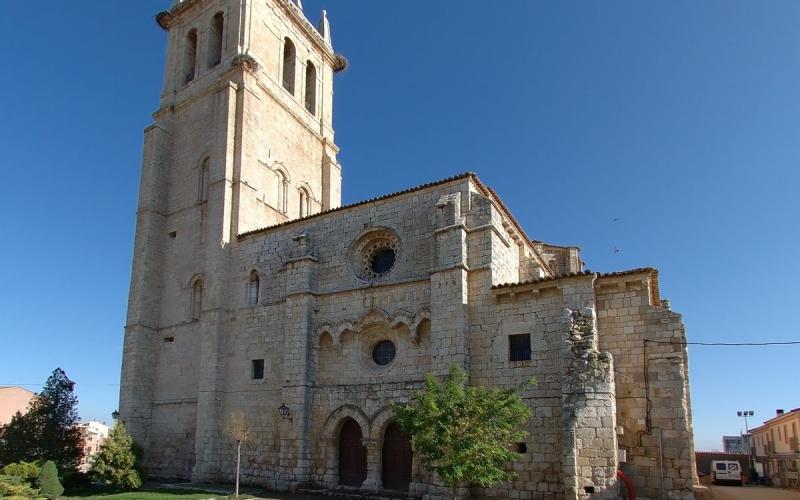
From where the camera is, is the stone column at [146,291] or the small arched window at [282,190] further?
the small arched window at [282,190]

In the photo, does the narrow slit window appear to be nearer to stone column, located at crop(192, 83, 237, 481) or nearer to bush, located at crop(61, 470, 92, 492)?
stone column, located at crop(192, 83, 237, 481)

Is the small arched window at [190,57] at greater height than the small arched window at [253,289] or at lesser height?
greater

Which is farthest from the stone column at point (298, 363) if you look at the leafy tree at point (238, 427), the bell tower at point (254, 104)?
the bell tower at point (254, 104)

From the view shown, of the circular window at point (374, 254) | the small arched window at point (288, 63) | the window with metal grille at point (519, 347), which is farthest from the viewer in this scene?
the small arched window at point (288, 63)

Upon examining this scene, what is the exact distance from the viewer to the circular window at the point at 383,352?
17906mm

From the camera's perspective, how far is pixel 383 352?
1811 cm

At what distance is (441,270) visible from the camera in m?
16.6

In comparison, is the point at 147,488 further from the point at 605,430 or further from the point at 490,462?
the point at 605,430

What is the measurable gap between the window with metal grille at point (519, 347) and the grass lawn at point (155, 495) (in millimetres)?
8372

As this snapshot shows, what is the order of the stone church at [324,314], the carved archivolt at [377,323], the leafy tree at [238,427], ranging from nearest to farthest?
the stone church at [324,314], the carved archivolt at [377,323], the leafy tree at [238,427]

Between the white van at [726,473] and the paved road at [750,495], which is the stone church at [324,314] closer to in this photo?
the paved road at [750,495]

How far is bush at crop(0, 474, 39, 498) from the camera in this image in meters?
14.7

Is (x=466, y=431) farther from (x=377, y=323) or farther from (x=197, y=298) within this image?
(x=197, y=298)

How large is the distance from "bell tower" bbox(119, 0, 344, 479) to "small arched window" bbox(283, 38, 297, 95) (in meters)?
0.06
